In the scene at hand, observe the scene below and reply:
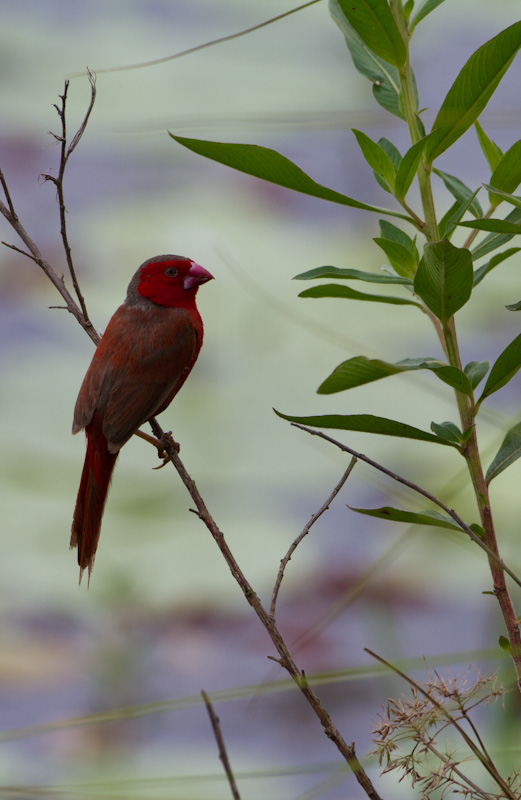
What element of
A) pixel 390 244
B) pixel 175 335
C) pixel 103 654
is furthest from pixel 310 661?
pixel 390 244

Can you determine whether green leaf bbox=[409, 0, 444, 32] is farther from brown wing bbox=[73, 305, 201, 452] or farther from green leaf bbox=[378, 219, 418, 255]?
brown wing bbox=[73, 305, 201, 452]

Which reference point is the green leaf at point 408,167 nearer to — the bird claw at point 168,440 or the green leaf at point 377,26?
the green leaf at point 377,26

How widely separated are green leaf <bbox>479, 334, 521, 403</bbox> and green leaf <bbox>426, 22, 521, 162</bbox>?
0.14 metres

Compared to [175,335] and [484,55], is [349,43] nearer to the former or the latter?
[484,55]

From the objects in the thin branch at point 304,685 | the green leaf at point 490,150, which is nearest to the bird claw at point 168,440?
the thin branch at point 304,685

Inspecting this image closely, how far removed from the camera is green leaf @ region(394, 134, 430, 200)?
0.60m

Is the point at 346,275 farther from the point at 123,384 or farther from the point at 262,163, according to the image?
the point at 123,384

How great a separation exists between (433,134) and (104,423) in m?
0.54

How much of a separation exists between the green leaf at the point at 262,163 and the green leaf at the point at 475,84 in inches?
2.5

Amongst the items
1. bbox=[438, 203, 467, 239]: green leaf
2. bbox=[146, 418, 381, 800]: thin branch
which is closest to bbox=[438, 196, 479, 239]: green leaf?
bbox=[438, 203, 467, 239]: green leaf

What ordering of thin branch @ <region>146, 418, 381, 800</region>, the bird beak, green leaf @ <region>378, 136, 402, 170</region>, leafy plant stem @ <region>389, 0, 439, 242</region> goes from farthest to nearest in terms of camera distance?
the bird beak, green leaf @ <region>378, 136, 402, 170</region>, leafy plant stem @ <region>389, 0, 439, 242</region>, thin branch @ <region>146, 418, 381, 800</region>

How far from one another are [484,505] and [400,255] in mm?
186

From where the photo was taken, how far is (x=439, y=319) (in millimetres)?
610

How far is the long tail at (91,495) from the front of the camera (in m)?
1.00
